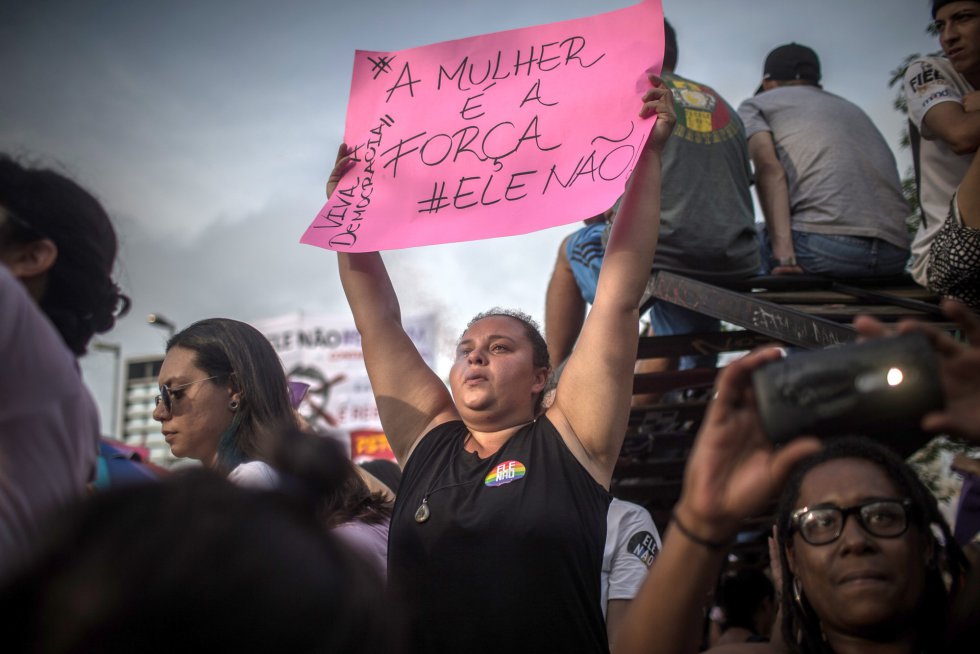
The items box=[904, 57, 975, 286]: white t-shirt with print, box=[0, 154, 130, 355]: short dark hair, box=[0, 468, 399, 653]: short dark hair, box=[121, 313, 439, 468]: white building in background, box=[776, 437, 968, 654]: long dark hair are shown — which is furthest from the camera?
box=[121, 313, 439, 468]: white building in background

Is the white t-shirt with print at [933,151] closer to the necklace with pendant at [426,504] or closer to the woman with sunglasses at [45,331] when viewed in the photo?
the necklace with pendant at [426,504]

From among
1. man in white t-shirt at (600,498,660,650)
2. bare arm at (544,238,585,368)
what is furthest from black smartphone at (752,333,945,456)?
bare arm at (544,238,585,368)

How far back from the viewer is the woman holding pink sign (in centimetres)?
203

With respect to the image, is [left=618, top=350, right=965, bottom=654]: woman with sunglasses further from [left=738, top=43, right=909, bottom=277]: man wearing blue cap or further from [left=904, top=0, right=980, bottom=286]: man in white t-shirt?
[left=738, top=43, right=909, bottom=277]: man wearing blue cap

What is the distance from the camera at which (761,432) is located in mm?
1389

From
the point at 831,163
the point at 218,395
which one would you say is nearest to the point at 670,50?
the point at 831,163

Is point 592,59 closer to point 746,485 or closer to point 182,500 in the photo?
point 746,485

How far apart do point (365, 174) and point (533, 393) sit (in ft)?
2.98

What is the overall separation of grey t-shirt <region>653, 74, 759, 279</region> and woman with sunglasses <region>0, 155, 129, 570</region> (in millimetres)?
2575

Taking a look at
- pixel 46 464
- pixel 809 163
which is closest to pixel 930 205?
pixel 809 163

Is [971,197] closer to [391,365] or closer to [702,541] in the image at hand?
[391,365]

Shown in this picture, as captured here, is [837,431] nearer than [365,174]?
Yes

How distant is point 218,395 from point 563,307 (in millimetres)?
1959

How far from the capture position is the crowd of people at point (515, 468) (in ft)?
2.71
